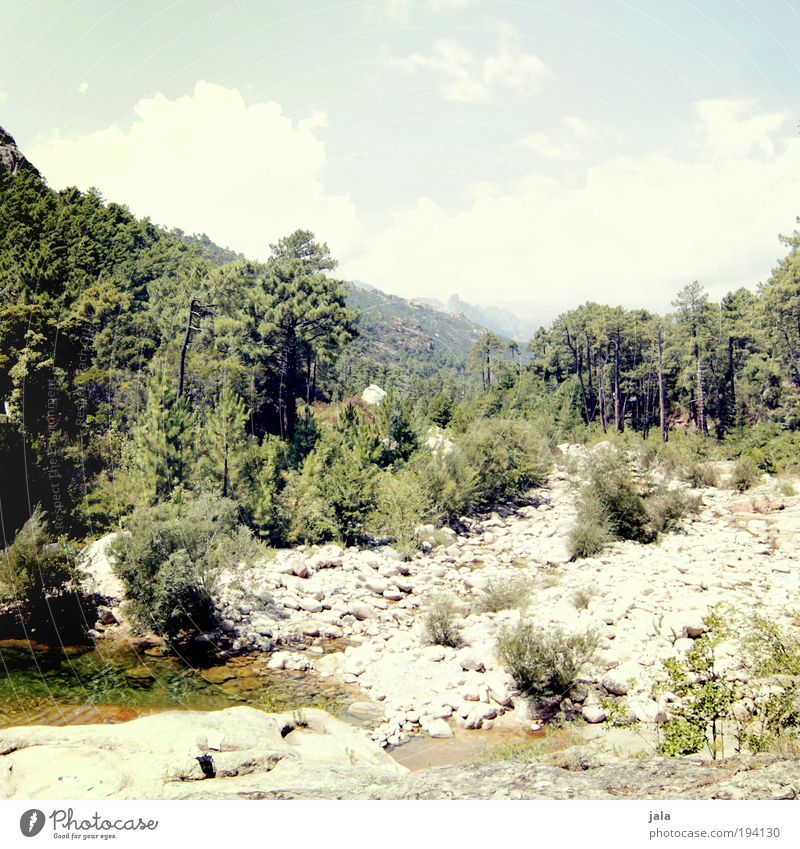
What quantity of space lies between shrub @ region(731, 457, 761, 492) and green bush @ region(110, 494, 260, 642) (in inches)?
1055

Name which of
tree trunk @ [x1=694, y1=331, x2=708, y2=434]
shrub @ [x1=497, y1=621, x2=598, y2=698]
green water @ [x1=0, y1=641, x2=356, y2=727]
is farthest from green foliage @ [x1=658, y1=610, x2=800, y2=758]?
tree trunk @ [x1=694, y1=331, x2=708, y2=434]

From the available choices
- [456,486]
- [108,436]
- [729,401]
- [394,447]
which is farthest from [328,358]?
[729,401]

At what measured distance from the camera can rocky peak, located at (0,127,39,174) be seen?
98.0ft

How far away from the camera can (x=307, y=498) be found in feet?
77.0

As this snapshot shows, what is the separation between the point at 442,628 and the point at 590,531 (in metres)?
8.93

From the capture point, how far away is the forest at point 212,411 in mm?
18469

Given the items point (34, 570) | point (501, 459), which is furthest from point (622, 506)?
point (34, 570)

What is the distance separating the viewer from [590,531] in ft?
68.3

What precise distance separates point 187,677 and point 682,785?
37.3ft

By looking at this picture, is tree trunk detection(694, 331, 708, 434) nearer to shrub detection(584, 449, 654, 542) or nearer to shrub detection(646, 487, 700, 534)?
shrub detection(646, 487, 700, 534)

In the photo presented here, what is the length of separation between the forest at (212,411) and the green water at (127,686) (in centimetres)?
215

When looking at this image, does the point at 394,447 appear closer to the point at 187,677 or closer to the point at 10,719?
the point at 187,677

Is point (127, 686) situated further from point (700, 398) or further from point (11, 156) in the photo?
point (700, 398)

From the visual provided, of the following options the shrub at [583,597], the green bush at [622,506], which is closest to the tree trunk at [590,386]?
the green bush at [622,506]
